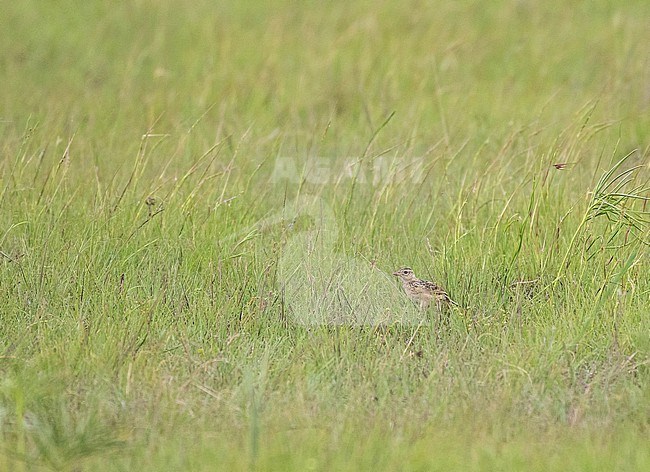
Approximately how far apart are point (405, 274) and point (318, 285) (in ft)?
1.29

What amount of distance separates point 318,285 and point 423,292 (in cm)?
48

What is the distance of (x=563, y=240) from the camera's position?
5.04m

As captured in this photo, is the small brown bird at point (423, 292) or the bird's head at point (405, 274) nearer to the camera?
the small brown bird at point (423, 292)

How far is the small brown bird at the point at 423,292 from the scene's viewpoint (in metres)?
4.63

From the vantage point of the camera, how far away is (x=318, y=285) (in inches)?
187

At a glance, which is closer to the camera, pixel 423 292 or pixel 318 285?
pixel 423 292

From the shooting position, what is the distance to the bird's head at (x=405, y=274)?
4750 mm

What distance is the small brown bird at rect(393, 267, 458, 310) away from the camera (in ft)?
15.2

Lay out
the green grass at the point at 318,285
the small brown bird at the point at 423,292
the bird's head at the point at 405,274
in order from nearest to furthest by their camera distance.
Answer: the green grass at the point at 318,285 → the small brown bird at the point at 423,292 → the bird's head at the point at 405,274

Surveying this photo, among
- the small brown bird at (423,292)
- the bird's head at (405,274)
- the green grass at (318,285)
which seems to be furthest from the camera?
the bird's head at (405,274)

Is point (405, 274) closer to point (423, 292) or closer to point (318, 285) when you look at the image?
point (423, 292)

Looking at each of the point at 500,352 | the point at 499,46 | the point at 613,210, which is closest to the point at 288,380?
the point at 500,352

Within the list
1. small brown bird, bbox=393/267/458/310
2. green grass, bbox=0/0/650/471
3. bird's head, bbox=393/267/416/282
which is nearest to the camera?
green grass, bbox=0/0/650/471

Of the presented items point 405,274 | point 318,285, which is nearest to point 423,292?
point 405,274
